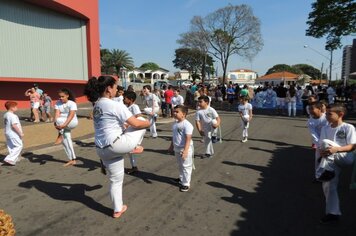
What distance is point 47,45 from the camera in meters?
22.7

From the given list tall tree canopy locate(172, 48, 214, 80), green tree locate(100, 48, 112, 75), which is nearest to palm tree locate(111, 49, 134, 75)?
green tree locate(100, 48, 112, 75)

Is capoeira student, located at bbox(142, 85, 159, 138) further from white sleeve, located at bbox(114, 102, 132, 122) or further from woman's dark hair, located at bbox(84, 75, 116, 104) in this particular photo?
white sleeve, located at bbox(114, 102, 132, 122)

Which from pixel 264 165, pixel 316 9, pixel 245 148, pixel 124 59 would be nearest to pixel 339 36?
pixel 316 9

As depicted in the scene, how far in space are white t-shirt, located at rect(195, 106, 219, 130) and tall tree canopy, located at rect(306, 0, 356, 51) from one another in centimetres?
1948

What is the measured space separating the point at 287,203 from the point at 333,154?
1400mm

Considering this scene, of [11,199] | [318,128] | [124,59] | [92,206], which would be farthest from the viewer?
[124,59]

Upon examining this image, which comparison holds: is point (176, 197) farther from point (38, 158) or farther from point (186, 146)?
point (38, 158)

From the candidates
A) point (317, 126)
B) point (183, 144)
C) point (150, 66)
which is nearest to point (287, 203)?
point (183, 144)

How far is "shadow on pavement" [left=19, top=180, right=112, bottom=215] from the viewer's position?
503cm

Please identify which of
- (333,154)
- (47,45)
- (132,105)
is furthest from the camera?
(47,45)

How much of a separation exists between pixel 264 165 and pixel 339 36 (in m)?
22.3

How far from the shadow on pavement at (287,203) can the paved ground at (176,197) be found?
1 centimetres

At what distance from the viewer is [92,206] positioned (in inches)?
197

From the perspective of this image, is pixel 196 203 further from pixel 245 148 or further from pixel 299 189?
pixel 245 148
